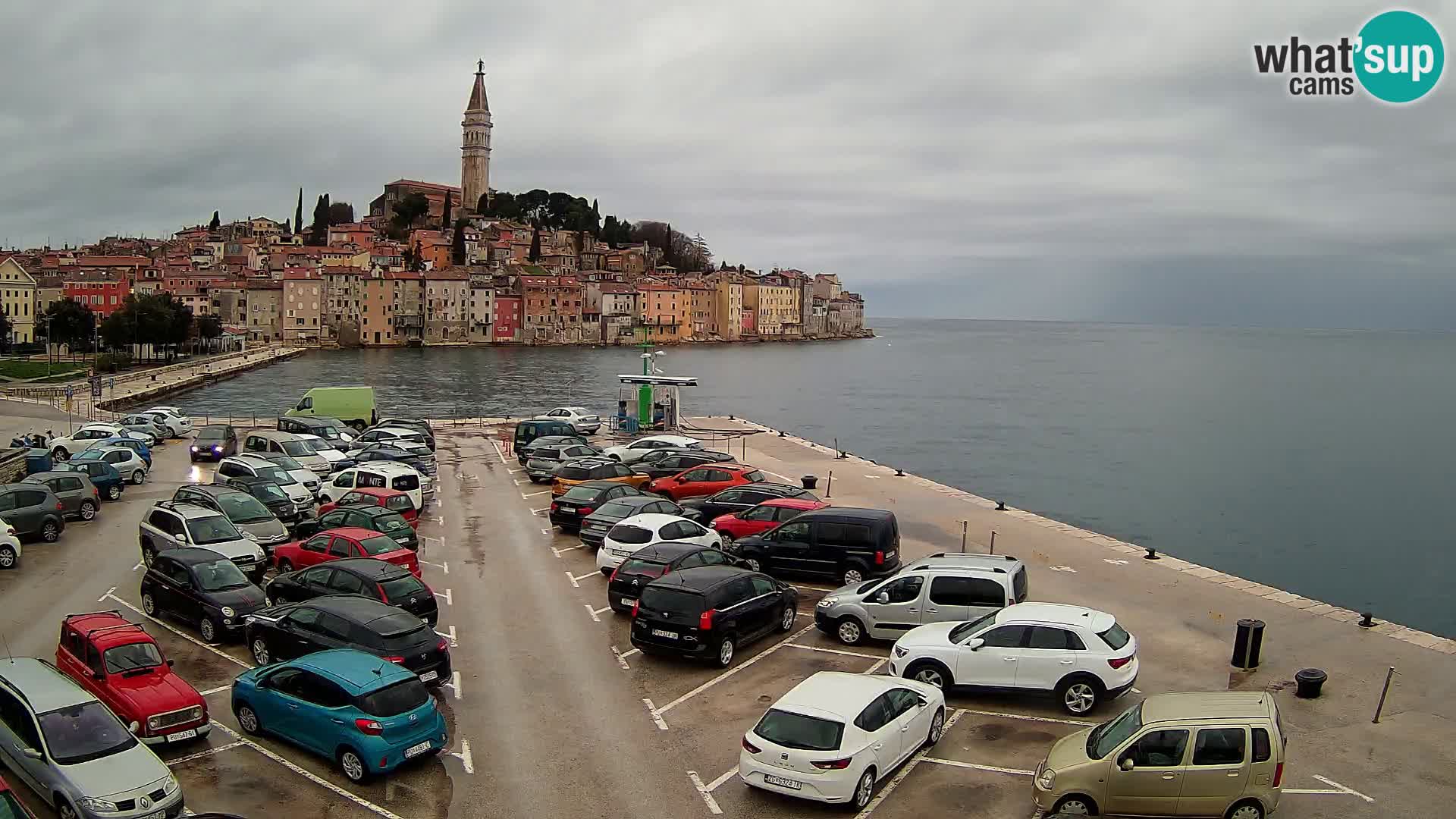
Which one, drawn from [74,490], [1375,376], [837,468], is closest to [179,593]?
[74,490]

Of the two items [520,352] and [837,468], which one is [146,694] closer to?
[837,468]

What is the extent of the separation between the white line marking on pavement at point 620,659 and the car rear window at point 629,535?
11.1 ft

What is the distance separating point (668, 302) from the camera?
557 feet

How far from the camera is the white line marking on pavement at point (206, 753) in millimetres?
9703

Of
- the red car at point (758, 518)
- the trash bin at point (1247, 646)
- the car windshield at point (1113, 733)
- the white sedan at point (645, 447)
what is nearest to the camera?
the car windshield at point (1113, 733)

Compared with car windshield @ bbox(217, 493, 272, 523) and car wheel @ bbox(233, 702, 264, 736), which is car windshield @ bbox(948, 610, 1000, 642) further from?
car windshield @ bbox(217, 493, 272, 523)

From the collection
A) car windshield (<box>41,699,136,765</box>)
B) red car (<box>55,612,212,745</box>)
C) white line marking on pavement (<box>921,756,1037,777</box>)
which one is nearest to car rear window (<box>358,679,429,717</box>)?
car windshield (<box>41,699,136,765</box>)

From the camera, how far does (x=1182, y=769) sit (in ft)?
27.1

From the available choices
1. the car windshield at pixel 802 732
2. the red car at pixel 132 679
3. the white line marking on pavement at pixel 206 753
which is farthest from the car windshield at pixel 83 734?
the car windshield at pixel 802 732

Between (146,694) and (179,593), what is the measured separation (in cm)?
408

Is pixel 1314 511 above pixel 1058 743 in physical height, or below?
below

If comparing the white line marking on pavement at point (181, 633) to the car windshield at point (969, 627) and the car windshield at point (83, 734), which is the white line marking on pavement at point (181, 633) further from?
the car windshield at point (969, 627)

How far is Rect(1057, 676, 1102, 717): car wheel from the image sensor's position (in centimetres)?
1087

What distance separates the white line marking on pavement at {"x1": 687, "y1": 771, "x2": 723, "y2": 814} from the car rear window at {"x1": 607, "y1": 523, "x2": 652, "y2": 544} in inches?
283
